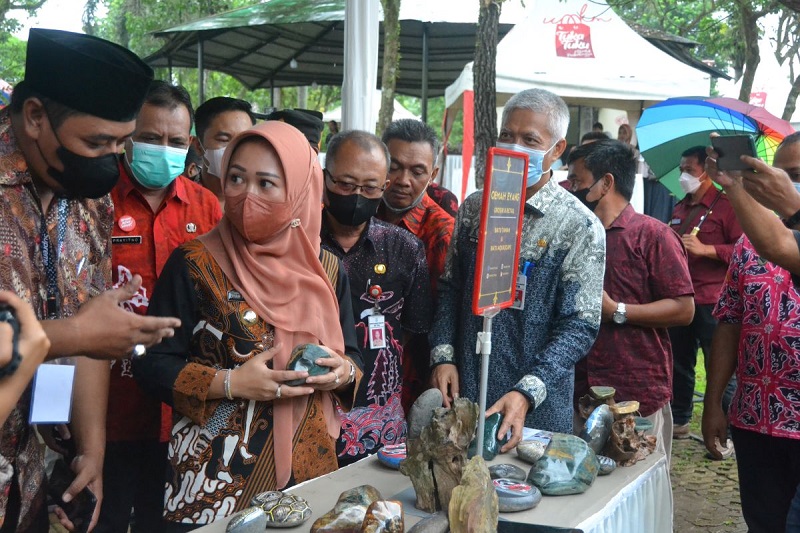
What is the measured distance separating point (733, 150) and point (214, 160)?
2264mm

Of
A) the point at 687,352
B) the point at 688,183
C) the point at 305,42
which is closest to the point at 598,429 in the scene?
the point at 688,183

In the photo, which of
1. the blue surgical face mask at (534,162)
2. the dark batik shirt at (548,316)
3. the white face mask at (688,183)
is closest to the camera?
the dark batik shirt at (548,316)

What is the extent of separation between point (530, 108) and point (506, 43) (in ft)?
23.5

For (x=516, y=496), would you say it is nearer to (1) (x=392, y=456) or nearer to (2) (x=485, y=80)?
(1) (x=392, y=456)

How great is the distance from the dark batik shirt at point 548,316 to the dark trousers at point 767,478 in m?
0.74

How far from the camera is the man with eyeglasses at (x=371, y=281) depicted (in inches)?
112

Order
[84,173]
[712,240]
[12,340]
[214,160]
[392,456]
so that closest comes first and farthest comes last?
[12,340], [84,173], [392,456], [214,160], [712,240]

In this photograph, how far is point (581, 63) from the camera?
944cm

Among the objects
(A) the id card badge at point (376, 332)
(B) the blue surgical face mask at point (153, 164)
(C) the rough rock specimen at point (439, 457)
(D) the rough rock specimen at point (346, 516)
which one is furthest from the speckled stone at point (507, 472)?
(B) the blue surgical face mask at point (153, 164)

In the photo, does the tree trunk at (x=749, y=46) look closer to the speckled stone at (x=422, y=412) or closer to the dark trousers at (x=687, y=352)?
the dark trousers at (x=687, y=352)

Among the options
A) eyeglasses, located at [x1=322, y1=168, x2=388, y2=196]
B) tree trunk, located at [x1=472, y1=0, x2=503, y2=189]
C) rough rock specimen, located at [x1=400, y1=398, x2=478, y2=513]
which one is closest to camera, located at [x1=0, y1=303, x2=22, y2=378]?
rough rock specimen, located at [x1=400, y1=398, x2=478, y2=513]

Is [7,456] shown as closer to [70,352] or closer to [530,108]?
[70,352]

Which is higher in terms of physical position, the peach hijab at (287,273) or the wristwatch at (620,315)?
the peach hijab at (287,273)

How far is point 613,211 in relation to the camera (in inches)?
152
